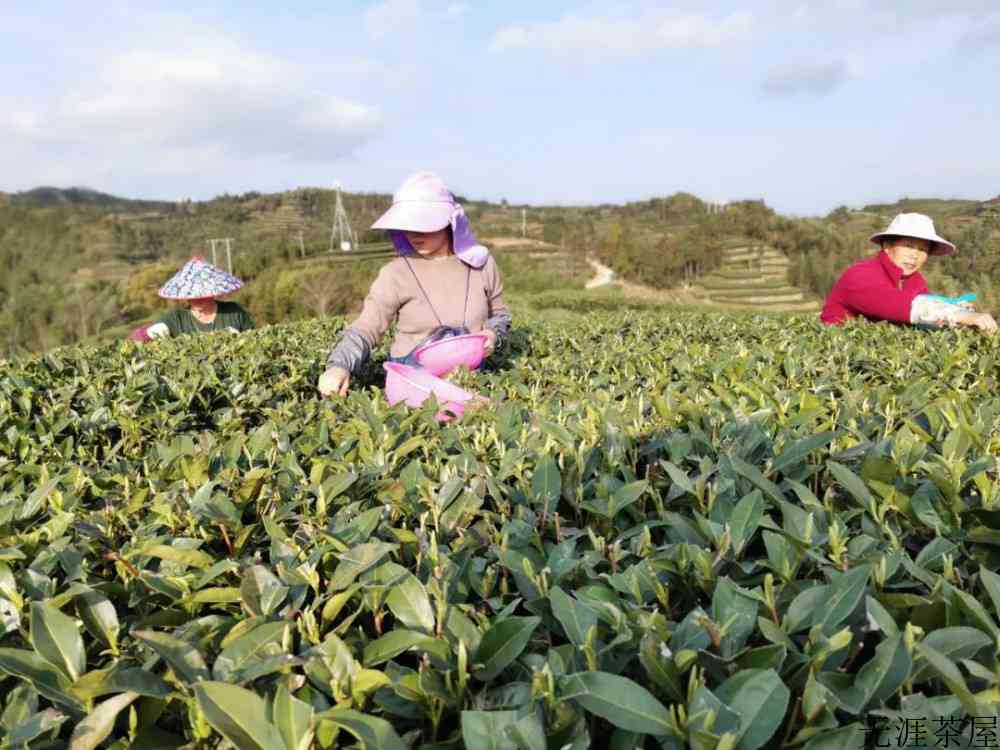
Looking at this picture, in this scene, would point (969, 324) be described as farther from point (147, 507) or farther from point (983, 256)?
point (983, 256)

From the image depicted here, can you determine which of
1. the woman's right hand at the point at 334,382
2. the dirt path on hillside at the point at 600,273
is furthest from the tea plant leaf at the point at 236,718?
the dirt path on hillside at the point at 600,273

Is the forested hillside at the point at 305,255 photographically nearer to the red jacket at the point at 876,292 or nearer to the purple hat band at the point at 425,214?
the red jacket at the point at 876,292

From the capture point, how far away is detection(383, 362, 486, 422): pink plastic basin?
8.97 ft

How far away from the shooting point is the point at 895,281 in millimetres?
4844

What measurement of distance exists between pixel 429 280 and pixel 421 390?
98 cm

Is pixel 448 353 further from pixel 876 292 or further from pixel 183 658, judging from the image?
pixel 876 292

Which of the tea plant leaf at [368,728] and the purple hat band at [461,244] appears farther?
the purple hat band at [461,244]

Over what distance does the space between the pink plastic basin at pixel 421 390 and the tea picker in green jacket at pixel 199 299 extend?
3.80 meters

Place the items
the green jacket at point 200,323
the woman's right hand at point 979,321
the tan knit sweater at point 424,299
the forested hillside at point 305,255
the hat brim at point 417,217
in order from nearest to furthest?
the hat brim at point 417,217
the tan knit sweater at point 424,299
the woman's right hand at point 979,321
the green jacket at point 200,323
the forested hillside at point 305,255

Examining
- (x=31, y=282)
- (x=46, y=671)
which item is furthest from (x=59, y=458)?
(x=31, y=282)

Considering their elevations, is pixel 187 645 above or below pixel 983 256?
below

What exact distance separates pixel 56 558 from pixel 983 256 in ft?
64.7

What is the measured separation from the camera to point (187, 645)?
90 cm

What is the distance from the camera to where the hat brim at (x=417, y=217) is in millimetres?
3295
